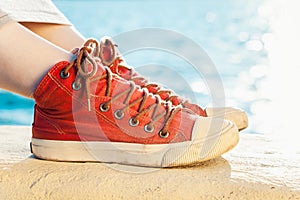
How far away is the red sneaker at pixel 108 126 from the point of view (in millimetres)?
819

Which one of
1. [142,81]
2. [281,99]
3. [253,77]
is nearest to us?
[142,81]

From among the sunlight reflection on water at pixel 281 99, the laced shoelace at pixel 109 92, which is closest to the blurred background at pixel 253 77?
the sunlight reflection on water at pixel 281 99

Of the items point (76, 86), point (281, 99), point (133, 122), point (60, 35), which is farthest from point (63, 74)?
point (281, 99)

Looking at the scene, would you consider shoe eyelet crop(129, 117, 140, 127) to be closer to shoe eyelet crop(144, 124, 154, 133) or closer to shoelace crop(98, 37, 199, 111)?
shoe eyelet crop(144, 124, 154, 133)

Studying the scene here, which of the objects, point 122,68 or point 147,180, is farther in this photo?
point 122,68

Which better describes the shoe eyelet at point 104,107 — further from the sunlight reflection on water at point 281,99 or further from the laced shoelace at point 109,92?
the sunlight reflection on water at point 281,99

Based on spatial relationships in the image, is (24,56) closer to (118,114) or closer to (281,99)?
(118,114)

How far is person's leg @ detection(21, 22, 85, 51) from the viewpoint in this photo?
3.36 ft

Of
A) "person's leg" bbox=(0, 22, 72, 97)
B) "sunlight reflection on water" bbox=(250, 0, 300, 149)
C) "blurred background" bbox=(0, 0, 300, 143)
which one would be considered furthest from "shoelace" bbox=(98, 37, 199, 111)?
"blurred background" bbox=(0, 0, 300, 143)

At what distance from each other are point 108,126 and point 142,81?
17cm

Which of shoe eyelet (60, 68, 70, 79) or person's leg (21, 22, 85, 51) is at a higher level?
person's leg (21, 22, 85, 51)

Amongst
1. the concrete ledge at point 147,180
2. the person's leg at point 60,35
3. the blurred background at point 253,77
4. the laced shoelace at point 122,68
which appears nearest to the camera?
the concrete ledge at point 147,180

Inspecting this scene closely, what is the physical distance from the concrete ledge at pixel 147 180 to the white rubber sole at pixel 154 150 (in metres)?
0.01

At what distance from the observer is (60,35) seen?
41.2 inches
